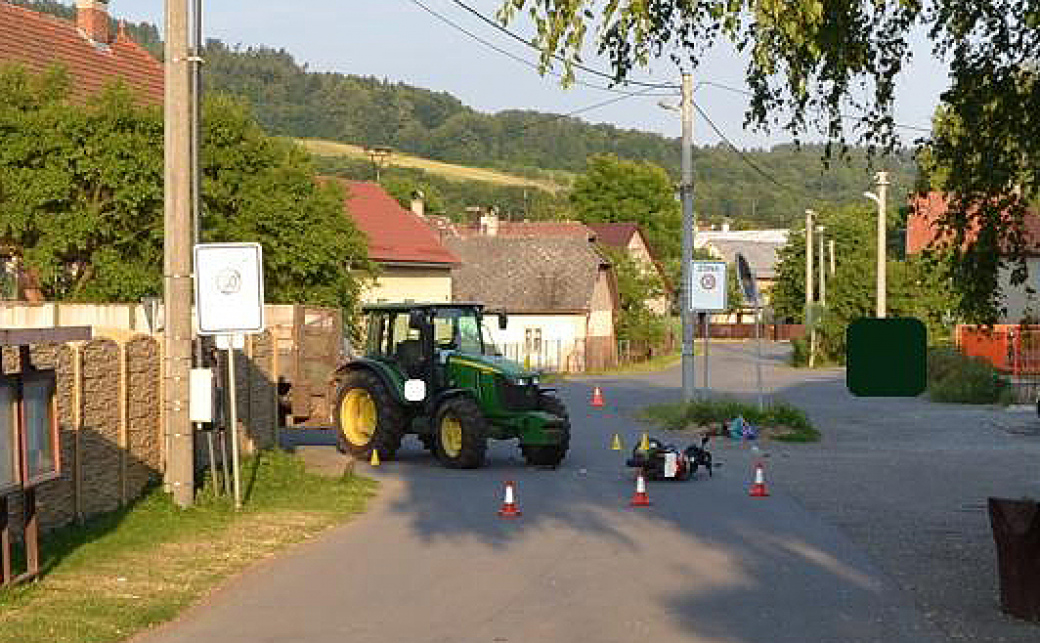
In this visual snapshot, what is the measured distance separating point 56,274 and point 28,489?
810 inches

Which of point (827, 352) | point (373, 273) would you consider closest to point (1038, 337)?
point (827, 352)

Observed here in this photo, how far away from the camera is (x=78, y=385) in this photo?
1549cm

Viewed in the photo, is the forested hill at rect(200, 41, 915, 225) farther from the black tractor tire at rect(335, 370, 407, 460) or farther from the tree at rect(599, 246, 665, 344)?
the black tractor tire at rect(335, 370, 407, 460)

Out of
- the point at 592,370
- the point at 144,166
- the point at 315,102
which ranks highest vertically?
the point at 315,102

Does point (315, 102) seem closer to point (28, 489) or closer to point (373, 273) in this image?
point (373, 273)

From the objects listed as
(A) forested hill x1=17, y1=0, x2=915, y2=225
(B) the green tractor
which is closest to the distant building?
(B) the green tractor

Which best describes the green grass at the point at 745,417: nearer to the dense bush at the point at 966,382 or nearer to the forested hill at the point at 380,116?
the dense bush at the point at 966,382

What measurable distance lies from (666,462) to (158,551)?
30.9 feet

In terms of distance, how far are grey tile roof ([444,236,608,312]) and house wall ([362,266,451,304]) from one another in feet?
21.7

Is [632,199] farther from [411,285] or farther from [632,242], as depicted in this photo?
[411,285]

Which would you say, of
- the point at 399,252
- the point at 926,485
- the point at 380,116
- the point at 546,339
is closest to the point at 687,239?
the point at 926,485

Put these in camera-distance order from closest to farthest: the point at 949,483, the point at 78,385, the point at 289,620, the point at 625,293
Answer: the point at 289,620, the point at 78,385, the point at 949,483, the point at 625,293

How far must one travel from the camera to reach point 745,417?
33.2 m

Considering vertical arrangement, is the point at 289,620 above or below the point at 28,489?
below
